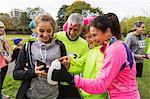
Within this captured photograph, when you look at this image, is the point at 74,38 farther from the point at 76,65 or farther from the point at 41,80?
the point at 41,80

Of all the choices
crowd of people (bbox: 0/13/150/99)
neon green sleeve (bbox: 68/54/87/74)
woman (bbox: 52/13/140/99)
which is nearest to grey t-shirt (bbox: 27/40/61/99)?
crowd of people (bbox: 0/13/150/99)

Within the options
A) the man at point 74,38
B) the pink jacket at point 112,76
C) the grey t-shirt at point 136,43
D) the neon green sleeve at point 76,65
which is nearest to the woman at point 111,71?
the pink jacket at point 112,76

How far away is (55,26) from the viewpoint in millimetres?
2984

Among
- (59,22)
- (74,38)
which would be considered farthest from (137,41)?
(59,22)

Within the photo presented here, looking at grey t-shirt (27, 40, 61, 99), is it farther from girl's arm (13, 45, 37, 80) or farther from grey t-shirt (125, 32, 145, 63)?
grey t-shirt (125, 32, 145, 63)

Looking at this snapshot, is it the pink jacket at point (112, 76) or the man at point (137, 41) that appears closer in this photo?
the pink jacket at point (112, 76)

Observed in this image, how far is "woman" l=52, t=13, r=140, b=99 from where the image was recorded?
2.55 m

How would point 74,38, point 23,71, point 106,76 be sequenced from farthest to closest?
point 74,38, point 23,71, point 106,76

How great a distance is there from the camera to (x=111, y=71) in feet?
8.36

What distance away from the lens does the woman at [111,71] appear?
2547mm

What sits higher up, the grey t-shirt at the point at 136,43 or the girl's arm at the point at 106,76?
the girl's arm at the point at 106,76

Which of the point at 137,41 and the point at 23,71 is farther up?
the point at 23,71

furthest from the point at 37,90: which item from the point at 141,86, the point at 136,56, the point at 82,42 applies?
the point at 141,86

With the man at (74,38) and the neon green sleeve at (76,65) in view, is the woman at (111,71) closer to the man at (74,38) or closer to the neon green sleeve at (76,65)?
the neon green sleeve at (76,65)
